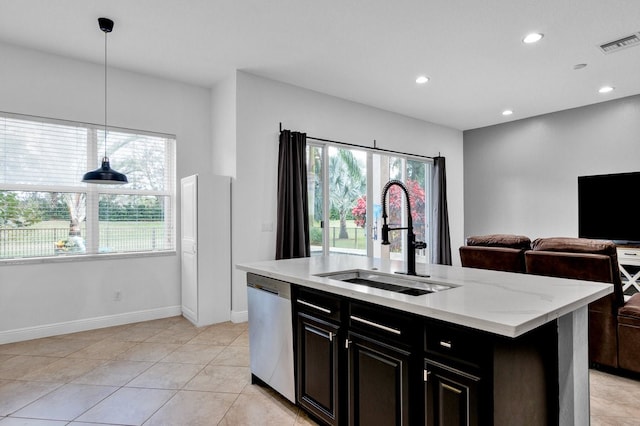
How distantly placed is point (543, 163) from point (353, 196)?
335 centimetres

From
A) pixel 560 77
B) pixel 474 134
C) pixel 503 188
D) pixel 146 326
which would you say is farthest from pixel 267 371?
pixel 474 134

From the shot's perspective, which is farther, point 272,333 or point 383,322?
point 272,333

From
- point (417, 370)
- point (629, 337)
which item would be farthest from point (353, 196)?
point (417, 370)

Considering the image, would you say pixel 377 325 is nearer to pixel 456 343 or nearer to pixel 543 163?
pixel 456 343

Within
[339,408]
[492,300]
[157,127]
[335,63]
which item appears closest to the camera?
[492,300]

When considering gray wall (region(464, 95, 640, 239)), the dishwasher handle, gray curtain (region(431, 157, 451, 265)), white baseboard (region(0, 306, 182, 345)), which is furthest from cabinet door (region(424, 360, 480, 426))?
gray wall (region(464, 95, 640, 239))

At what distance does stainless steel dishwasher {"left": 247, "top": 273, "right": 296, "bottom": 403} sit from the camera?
228 cm

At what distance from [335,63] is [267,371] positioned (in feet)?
10.7

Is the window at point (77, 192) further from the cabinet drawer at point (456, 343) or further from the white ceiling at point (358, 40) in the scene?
the cabinet drawer at point (456, 343)

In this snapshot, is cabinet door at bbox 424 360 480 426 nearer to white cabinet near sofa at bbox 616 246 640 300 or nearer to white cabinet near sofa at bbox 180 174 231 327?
white cabinet near sofa at bbox 180 174 231 327

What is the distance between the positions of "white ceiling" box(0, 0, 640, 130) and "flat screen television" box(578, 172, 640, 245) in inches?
49.2

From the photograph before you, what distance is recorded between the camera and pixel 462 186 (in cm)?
726

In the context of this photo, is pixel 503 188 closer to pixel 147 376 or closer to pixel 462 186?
pixel 462 186

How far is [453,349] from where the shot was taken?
140 centimetres
